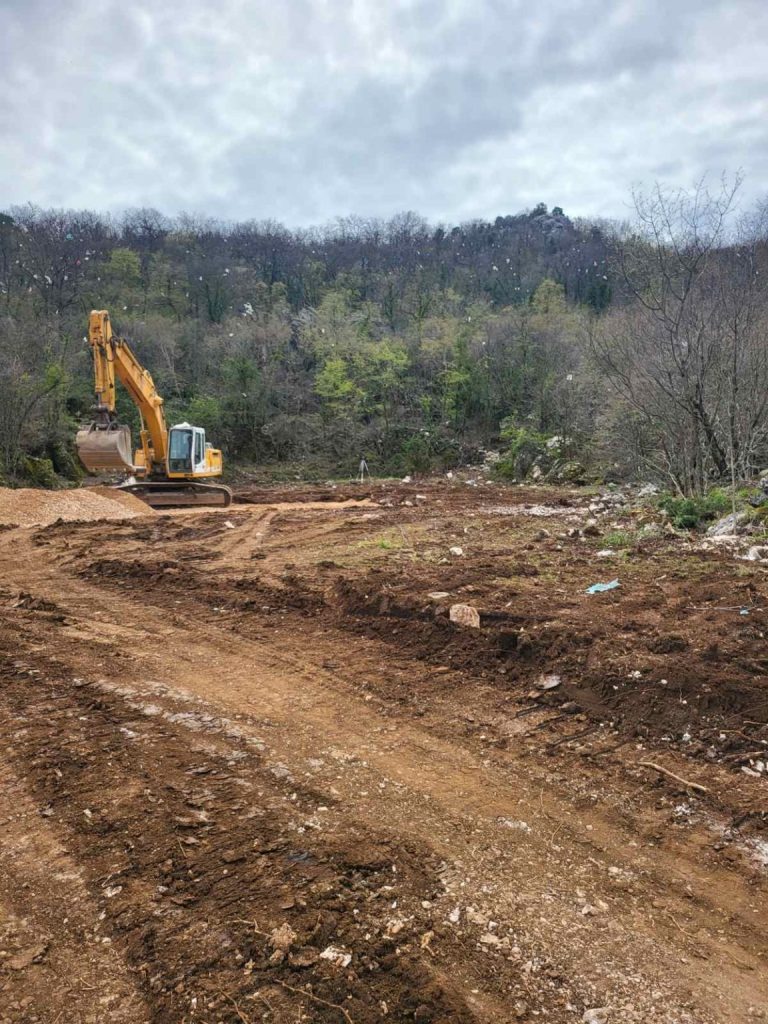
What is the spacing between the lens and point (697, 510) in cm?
1030

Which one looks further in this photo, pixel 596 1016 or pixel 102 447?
pixel 102 447

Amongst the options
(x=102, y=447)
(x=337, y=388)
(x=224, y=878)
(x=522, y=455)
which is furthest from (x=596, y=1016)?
(x=337, y=388)

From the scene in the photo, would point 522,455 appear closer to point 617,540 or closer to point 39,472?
point 617,540

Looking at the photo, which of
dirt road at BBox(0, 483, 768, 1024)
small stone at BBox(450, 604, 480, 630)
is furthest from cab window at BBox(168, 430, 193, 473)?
small stone at BBox(450, 604, 480, 630)

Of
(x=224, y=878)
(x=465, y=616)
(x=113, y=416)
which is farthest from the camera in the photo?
(x=113, y=416)

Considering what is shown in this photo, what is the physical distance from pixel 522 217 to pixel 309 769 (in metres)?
116

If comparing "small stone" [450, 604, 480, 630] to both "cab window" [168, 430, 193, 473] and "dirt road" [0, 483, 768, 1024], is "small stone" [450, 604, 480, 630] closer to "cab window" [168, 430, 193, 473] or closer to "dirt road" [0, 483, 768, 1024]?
"dirt road" [0, 483, 768, 1024]

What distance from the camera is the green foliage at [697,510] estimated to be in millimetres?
10070

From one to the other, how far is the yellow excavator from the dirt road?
30.5ft

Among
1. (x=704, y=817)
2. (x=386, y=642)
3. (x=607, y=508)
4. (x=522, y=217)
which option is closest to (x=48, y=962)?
(x=704, y=817)

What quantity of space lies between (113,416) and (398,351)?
23.8 metres

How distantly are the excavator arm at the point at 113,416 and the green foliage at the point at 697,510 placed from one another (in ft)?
39.5

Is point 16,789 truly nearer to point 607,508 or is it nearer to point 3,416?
point 607,508

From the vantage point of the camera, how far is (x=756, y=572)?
22.0ft
